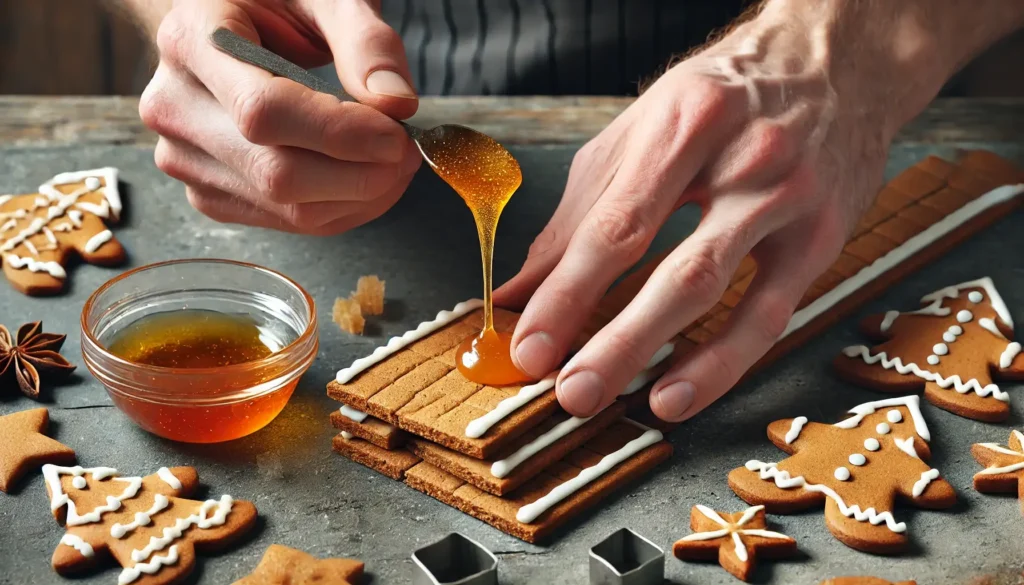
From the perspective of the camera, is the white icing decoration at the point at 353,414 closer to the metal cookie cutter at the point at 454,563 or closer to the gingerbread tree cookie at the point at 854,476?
the metal cookie cutter at the point at 454,563

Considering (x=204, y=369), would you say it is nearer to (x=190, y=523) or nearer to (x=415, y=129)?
(x=190, y=523)

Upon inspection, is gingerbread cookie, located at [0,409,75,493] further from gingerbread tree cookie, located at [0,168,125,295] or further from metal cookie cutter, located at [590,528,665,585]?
metal cookie cutter, located at [590,528,665,585]

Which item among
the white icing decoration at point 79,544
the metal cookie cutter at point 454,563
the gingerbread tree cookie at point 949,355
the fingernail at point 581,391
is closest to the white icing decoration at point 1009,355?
the gingerbread tree cookie at point 949,355

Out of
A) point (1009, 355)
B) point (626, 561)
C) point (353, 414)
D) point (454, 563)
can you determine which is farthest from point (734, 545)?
point (1009, 355)

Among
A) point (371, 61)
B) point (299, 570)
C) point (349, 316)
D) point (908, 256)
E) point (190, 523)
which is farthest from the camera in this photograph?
point (908, 256)

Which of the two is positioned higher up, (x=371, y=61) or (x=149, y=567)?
(x=371, y=61)

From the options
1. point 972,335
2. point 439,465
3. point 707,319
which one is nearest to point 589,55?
point 707,319
